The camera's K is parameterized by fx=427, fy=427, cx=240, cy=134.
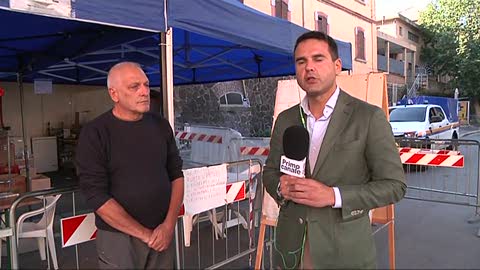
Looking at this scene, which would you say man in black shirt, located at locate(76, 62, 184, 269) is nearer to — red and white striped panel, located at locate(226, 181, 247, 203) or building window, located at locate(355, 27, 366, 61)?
red and white striped panel, located at locate(226, 181, 247, 203)

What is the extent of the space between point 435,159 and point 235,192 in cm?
424

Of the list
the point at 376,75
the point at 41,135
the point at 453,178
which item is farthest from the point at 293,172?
the point at 41,135

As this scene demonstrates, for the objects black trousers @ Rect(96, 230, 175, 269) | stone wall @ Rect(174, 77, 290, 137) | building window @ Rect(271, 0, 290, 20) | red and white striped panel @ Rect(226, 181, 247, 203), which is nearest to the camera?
black trousers @ Rect(96, 230, 175, 269)

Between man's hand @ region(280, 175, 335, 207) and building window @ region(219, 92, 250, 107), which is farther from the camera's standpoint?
building window @ region(219, 92, 250, 107)

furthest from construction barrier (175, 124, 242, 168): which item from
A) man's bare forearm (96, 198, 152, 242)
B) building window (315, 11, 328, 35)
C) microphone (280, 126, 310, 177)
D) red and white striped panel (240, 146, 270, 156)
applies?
building window (315, 11, 328, 35)

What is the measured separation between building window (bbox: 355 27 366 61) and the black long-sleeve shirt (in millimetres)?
21574

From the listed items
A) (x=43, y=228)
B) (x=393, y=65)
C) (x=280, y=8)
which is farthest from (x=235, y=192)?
(x=393, y=65)

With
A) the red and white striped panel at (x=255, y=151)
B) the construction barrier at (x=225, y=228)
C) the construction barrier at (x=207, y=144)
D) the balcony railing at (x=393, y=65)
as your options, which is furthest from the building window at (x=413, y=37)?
the construction barrier at (x=225, y=228)

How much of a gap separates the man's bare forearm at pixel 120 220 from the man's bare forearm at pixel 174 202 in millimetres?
202

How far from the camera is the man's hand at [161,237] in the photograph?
2.58 metres

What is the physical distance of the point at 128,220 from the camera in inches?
97.3

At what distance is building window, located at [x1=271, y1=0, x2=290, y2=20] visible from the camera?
15969 mm

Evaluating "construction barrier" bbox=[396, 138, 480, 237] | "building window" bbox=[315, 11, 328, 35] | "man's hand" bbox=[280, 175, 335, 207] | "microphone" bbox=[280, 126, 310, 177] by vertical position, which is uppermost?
"building window" bbox=[315, 11, 328, 35]

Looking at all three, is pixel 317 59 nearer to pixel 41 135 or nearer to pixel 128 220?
pixel 128 220
